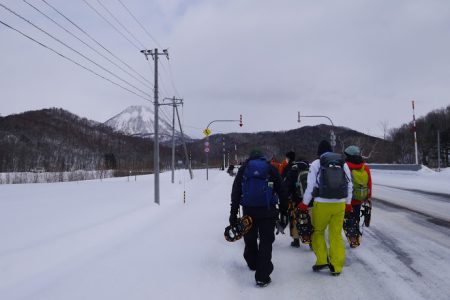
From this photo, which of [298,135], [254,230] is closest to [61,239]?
[254,230]

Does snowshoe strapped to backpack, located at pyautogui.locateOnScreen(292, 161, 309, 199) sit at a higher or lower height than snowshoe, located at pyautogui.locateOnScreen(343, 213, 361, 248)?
higher

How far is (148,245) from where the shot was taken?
8.51 m

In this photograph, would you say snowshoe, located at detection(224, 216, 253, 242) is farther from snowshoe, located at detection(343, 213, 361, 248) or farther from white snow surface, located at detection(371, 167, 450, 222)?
white snow surface, located at detection(371, 167, 450, 222)

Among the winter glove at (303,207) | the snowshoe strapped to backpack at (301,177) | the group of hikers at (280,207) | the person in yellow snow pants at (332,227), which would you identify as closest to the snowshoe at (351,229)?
the snowshoe strapped to backpack at (301,177)

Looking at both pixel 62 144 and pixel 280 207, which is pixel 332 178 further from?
pixel 62 144

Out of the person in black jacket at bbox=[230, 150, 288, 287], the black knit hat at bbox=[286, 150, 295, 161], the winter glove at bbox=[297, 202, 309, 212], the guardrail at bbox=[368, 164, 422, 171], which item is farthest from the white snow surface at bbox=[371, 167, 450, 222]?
the person in black jacket at bbox=[230, 150, 288, 287]

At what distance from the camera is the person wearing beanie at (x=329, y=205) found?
598 centimetres

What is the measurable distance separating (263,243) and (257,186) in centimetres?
81

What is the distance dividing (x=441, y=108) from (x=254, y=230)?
377 feet

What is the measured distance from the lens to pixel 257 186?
5703 mm

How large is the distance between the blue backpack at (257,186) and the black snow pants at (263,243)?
266 millimetres

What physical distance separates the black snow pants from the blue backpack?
27 centimetres

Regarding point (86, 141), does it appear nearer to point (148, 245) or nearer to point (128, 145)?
point (128, 145)

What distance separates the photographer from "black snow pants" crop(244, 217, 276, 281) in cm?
555
